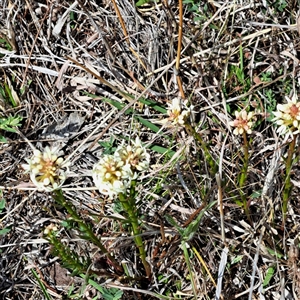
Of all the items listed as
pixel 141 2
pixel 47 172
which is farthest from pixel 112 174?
pixel 141 2

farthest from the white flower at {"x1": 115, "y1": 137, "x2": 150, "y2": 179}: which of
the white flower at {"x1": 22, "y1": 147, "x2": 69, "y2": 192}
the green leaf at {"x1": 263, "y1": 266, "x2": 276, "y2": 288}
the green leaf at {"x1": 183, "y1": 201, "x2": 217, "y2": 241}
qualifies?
the green leaf at {"x1": 263, "y1": 266, "x2": 276, "y2": 288}

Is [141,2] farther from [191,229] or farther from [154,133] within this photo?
[191,229]

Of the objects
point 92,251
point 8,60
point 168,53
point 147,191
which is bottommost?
point 92,251

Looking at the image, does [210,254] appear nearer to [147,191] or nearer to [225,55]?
[147,191]

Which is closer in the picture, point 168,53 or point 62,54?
point 168,53

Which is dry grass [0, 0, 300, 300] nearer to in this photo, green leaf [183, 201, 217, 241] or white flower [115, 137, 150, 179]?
green leaf [183, 201, 217, 241]

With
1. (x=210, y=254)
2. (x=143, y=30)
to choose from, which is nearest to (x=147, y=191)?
(x=210, y=254)
